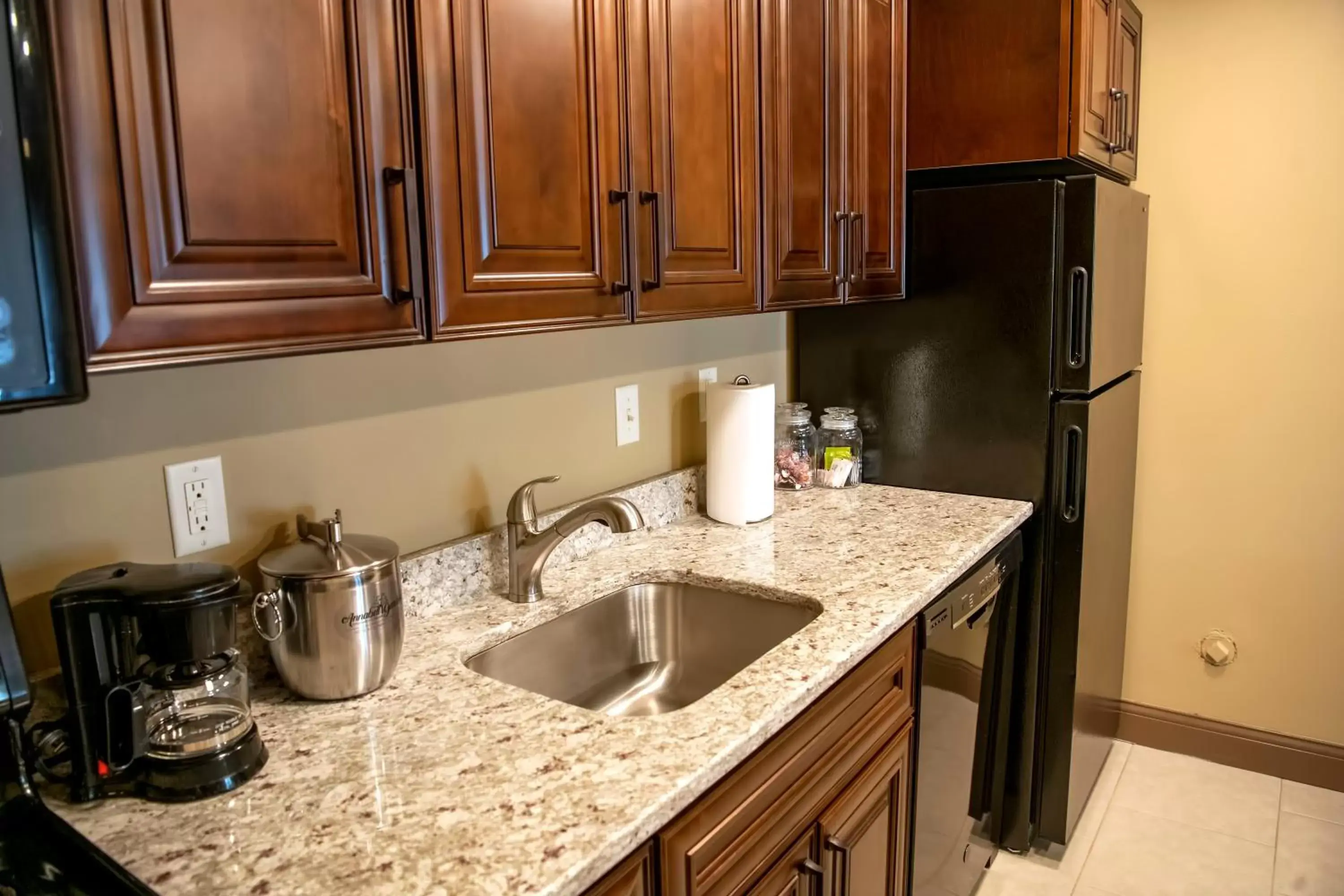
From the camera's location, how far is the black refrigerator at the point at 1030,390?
209cm

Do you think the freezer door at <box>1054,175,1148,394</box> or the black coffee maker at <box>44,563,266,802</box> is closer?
the black coffee maker at <box>44,563,266,802</box>

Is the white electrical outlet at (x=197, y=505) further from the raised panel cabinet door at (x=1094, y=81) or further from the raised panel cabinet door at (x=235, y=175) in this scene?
the raised panel cabinet door at (x=1094, y=81)

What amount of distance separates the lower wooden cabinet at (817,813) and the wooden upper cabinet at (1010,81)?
1151 mm

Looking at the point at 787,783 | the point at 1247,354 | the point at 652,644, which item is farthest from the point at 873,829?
the point at 1247,354

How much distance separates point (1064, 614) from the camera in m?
2.22

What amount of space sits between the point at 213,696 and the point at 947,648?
1.26 meters

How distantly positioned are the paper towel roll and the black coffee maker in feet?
3.64

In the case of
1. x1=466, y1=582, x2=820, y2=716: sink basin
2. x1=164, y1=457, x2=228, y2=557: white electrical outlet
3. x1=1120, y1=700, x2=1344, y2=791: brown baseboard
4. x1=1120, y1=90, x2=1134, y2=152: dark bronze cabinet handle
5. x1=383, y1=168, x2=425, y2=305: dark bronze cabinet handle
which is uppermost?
x1=1120, y1=90, x2=1134, y2=152: dark bronze cabinet handle

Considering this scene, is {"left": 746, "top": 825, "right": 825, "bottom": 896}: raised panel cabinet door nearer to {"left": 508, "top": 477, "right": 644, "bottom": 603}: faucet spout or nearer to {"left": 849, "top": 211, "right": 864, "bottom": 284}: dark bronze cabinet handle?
{"left": 508, "top": 477, "right": 644, "bottom": 603}: faucet spout

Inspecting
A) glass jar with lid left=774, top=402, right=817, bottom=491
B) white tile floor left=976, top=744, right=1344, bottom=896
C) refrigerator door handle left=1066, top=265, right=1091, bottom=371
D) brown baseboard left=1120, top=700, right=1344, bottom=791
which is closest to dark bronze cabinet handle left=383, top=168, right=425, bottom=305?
glass jar with lid left=774, top=402, right=817, bottom=491

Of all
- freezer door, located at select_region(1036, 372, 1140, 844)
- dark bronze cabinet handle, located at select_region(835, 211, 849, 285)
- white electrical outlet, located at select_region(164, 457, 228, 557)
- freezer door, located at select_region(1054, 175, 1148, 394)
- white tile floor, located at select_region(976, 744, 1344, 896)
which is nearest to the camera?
white electrical outlet, located at select_region(164, 457, 228, 557)

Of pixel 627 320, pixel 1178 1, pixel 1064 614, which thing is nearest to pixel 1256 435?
pixel 1064 614

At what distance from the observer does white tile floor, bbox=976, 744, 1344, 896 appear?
2264 mm

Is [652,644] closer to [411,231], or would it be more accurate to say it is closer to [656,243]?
[656,243]
